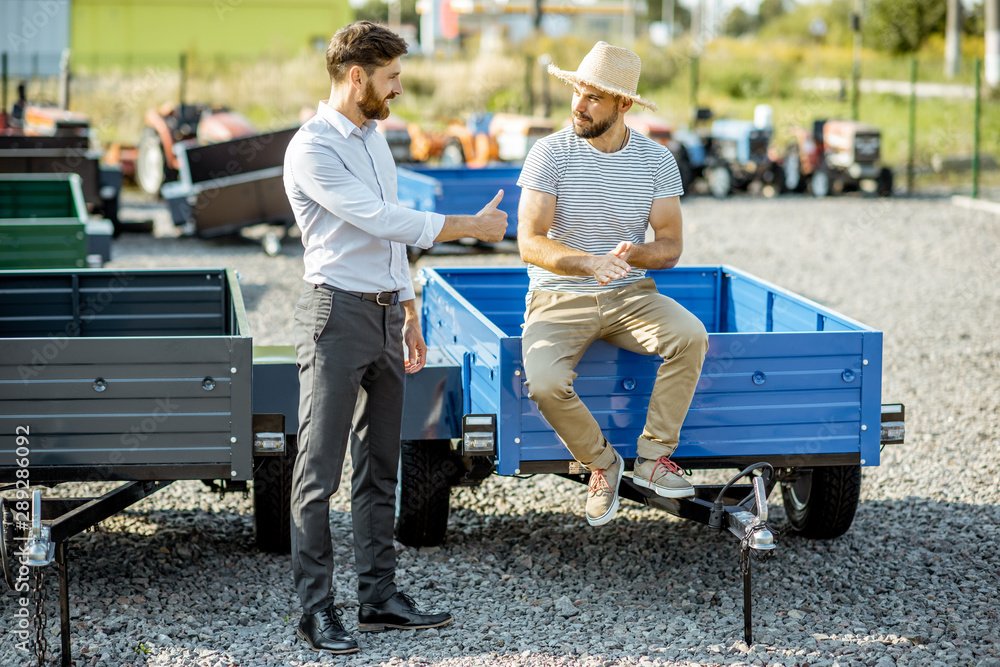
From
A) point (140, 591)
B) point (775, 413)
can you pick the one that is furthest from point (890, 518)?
point (140, 591)

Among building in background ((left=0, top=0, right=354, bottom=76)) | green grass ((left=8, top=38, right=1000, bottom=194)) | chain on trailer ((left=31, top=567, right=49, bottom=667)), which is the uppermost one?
building in background ((left=0, top=0, right=354, bottom=76))

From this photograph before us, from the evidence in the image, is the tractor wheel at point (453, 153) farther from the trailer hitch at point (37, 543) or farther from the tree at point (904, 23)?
the tree at point (904, 23)

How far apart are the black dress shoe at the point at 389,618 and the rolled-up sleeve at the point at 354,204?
48.8 inches

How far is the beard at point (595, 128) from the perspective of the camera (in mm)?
3977

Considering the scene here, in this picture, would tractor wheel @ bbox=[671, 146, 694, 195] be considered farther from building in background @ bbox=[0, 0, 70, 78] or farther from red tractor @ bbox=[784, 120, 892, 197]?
building in background @ bbox=[0, 0, 70, 78]

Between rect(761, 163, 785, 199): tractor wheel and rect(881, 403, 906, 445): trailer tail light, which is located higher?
rect(761, 163, 785, 199): tractor wheel

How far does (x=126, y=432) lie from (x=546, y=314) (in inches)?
58.1

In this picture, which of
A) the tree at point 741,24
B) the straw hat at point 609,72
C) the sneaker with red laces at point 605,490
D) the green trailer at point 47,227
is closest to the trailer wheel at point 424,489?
the sneaker with red laces at point 605,490

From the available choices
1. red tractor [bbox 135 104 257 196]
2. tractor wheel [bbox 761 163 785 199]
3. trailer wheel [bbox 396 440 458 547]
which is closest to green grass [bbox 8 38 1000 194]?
tractor wheel [bbox 761 163 785 199]

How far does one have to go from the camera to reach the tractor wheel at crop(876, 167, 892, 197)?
17030mm

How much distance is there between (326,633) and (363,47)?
182cm

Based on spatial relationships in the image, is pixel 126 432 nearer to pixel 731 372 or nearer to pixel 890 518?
pixel 731 372

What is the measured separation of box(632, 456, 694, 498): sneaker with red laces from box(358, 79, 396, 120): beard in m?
1.44

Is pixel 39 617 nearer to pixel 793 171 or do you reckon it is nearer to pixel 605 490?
pixel 605 490
